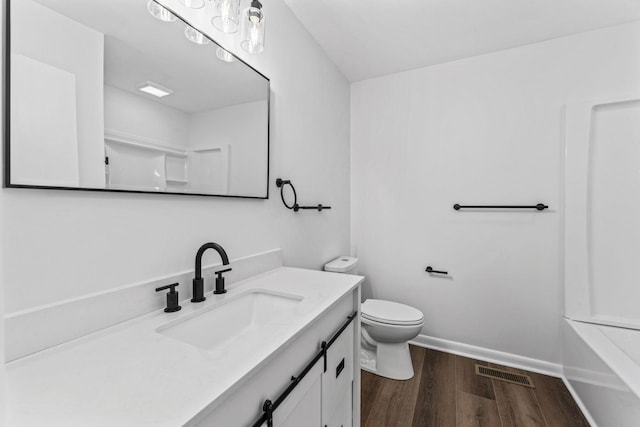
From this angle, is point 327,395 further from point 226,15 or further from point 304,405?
point 226,15

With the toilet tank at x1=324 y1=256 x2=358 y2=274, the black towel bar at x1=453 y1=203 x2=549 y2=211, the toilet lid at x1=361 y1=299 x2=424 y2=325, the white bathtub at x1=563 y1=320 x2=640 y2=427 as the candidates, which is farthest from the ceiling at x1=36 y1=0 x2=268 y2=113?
the white bathtub at x1=563 y1=320 x2=640 y2=427

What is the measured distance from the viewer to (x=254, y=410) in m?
0.62

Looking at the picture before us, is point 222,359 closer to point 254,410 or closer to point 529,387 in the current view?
point 254,410

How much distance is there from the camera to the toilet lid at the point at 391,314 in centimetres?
177

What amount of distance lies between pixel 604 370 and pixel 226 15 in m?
2.39

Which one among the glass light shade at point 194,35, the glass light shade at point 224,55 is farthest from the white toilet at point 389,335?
the glass light shade at point 194,35

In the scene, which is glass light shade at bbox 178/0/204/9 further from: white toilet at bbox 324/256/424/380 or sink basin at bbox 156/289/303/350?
white toilet at bbox 324/256/424/380

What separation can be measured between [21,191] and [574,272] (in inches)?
107

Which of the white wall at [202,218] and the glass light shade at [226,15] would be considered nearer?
the white wall at [202,218]

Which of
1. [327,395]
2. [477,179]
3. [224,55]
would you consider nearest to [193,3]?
[224,55]

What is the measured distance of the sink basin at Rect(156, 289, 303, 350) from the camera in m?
0.84

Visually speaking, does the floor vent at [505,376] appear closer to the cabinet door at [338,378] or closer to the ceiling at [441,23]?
the cabinet door at [338,378]

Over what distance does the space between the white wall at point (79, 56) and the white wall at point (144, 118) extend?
3cm

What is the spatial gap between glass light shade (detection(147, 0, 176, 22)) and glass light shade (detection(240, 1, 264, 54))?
305 mm
